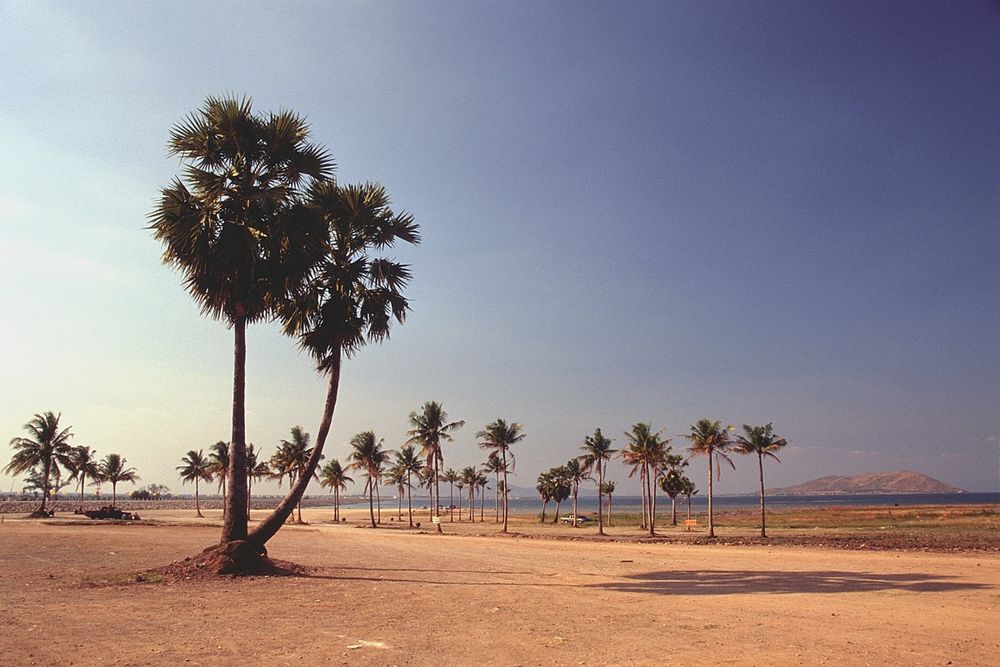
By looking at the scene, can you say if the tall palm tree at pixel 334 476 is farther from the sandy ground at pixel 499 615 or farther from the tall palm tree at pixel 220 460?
the sandy ground at pixel 499 615

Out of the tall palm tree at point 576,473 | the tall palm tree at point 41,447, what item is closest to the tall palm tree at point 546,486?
the tall palm tree at point 576,473

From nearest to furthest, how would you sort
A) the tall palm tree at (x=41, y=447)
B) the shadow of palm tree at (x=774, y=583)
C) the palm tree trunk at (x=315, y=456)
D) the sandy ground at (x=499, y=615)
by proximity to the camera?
the sandy ground at (x=499, y=615)
the shadow of palm tree at (x=774, y=583)
the palm tree trunk at (x=315, y=456)
the tall palm tree at (x=41, y=447)

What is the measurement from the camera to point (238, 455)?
807 inches

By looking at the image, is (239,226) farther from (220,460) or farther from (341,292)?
(220,460)

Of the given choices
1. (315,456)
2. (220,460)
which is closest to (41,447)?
(220,460)

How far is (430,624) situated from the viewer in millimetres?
12852

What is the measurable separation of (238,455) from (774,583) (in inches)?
669

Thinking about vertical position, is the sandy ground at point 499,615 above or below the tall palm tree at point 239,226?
below

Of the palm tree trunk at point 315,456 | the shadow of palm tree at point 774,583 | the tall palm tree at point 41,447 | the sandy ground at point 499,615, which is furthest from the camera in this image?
the tall palm tree at point 41,447

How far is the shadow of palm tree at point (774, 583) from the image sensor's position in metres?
18.8

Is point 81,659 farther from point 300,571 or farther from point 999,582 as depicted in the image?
point 999,582

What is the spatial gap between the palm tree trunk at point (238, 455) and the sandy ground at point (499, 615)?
2.13 metres

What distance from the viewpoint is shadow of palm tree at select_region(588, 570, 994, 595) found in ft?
61.6

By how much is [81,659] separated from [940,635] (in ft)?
46.5
